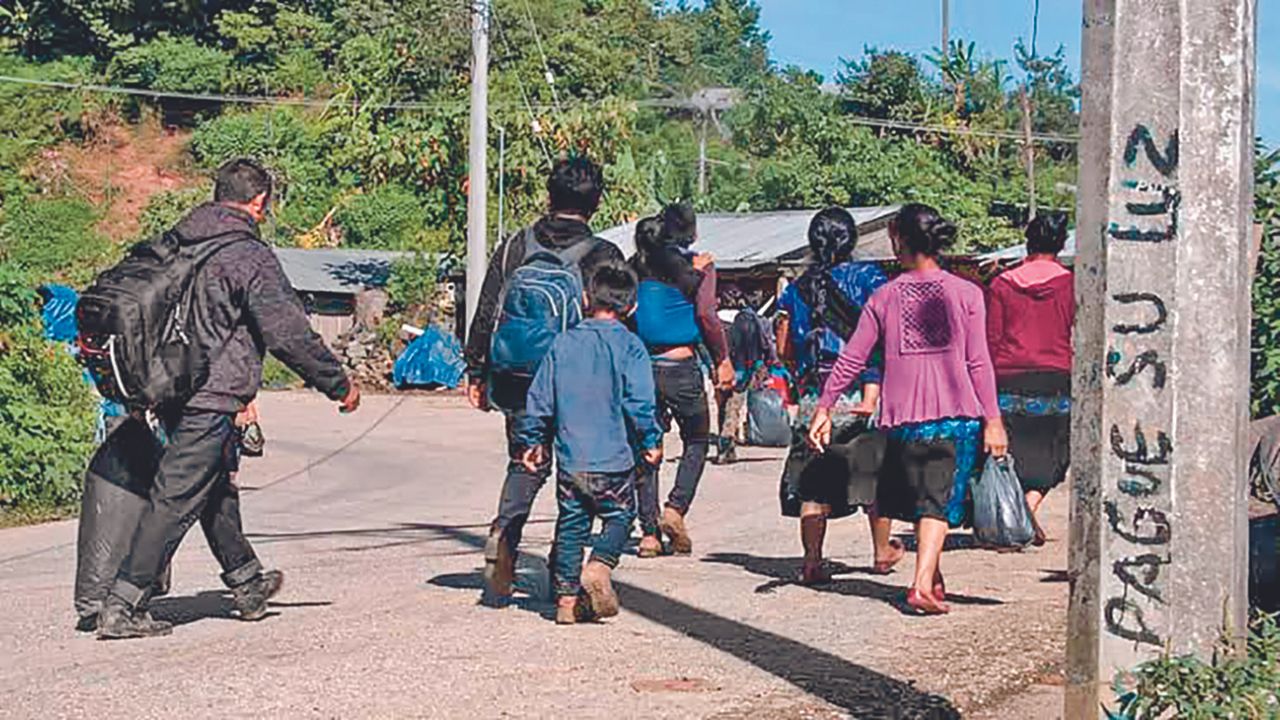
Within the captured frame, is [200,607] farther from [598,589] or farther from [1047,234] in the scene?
[1047,234]

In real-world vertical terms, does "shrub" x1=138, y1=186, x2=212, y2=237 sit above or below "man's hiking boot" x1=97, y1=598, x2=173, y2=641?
above

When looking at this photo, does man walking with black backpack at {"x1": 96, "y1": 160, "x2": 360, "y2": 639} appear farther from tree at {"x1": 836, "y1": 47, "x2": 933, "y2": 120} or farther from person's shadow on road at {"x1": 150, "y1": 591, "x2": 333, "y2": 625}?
tree at {"x1": 836, "y1": 47, "x2": 933, "y2": 120}

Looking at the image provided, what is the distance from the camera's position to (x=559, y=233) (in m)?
8.14

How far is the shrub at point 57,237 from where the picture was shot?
155 ft

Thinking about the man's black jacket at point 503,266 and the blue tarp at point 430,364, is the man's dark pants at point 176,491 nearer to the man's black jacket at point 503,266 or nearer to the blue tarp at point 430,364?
the man's black jacket at point 503,266

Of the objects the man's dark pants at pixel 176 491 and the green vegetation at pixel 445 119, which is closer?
the man's dark pants at pixel 176 491

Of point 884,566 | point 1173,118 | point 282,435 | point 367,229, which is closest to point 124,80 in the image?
point 367,229

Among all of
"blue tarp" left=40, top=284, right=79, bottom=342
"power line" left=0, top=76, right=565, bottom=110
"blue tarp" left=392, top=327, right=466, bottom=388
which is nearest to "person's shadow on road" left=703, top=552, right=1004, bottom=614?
"blue tarp" left=40, top=284, right=79, bottom=342

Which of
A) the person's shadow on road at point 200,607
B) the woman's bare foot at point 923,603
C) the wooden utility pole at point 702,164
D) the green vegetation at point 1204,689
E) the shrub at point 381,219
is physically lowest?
the person's shadow on road at point 200,607

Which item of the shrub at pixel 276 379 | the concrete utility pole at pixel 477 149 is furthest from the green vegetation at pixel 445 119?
the concrete utility pole at pixel 477 149

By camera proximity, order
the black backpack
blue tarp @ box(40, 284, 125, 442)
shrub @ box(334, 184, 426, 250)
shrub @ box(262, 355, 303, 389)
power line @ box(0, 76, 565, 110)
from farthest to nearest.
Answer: power line @ box(0, 76, 565, 110)
shrub @ box(334, 184, 426, 250)
shrub @ box(262, 355, 303, 389)
blue tarp @ box(40, 284, 125, 442)
the black backpack

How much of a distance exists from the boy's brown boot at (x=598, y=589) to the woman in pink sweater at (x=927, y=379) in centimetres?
105

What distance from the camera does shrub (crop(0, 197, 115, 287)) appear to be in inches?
1854

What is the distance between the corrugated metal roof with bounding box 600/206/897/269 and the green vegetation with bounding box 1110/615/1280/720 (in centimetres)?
2509
